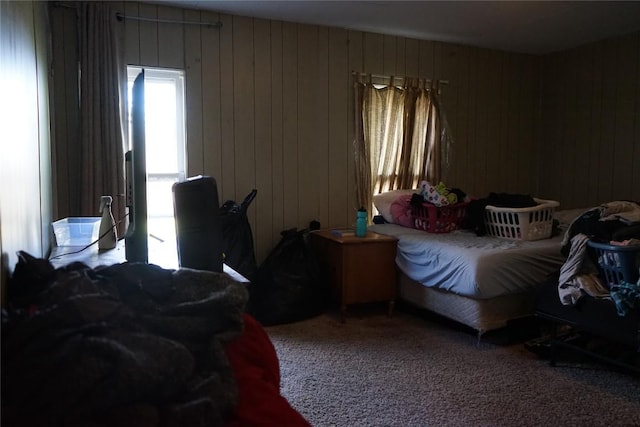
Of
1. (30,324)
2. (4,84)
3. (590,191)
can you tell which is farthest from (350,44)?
(30,324)

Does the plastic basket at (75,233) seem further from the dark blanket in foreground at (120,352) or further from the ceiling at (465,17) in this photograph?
the ceiling at (465,17)

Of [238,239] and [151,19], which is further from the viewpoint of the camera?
[238,239]

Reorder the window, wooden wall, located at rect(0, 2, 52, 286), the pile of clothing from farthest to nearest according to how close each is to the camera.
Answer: the window → the pile of clothing → wooden wall, located at rect(0, 2, 52, 286)

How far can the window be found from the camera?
3574mm

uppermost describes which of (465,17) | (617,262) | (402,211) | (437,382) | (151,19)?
(465,17)

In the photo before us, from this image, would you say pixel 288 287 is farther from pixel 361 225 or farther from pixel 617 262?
pixel 617 262

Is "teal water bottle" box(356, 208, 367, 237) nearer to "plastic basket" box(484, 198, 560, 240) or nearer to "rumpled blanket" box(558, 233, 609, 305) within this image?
"plastic basket" box(484, 198, 560, 240)

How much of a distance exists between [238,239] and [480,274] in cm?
163

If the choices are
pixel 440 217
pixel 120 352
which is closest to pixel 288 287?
pixel 440 217

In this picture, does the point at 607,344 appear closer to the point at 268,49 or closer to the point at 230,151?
the point at 230,151

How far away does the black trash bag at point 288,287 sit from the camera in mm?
3396

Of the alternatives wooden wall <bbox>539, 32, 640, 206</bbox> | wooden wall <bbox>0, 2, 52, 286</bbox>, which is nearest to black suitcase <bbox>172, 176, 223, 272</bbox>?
wooden wall <bbox>0, 2, 52, 286</bbox>

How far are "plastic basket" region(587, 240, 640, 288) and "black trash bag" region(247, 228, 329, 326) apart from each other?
178 centimetres

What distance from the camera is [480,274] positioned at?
9.28 ft
